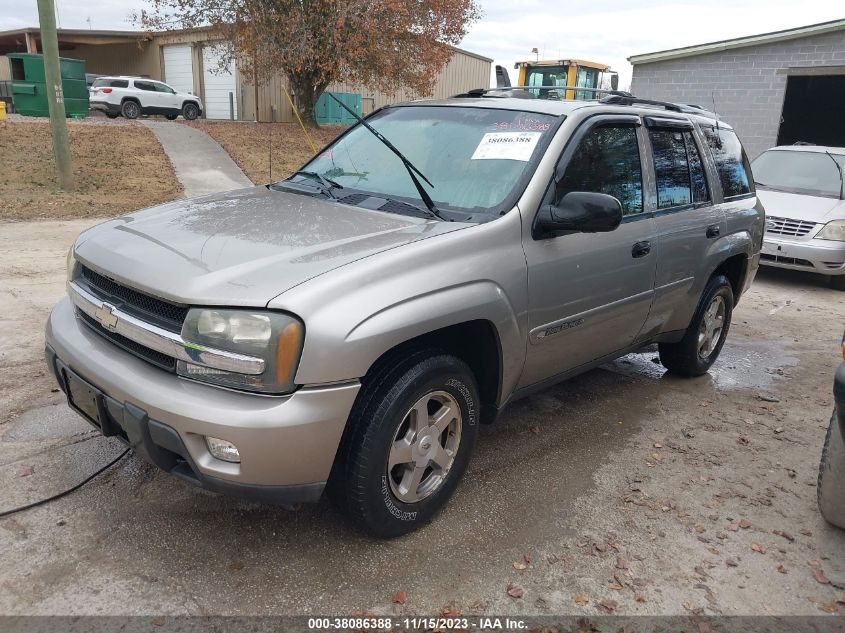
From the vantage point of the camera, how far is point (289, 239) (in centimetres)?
286

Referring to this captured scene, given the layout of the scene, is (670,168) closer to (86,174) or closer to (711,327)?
(711,327)

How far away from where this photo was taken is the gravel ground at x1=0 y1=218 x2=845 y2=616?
8.66 feet

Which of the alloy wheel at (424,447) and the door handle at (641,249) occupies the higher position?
the door handle at (641,249)

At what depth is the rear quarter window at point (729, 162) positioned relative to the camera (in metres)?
4.80

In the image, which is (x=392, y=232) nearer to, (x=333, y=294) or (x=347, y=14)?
(x=333, y=294)

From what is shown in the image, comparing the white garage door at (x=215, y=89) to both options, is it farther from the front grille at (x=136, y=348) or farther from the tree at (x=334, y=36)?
the front grille at (x=136, y=348)

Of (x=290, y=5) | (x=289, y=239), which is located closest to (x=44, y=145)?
(x=290, y=5)

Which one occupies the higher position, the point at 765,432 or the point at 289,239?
the point at 289,239

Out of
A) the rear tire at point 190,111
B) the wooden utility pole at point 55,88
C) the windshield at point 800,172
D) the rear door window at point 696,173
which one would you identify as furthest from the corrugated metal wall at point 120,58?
the rear door window at point 696,173

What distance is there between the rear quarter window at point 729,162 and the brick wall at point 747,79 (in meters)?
12.0

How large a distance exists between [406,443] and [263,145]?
16.1m

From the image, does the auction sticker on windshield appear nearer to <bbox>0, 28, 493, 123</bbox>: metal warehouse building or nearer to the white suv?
<bbox>0, 28, 493, 123</bbox>: metal warehouse building

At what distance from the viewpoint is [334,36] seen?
17359 millimetres

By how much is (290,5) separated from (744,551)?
17.9m
